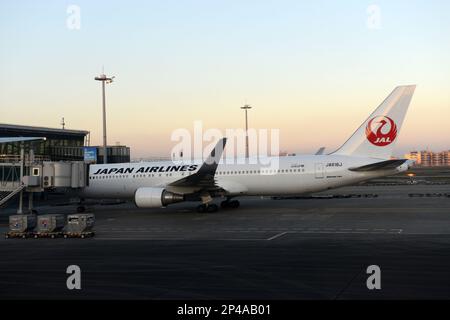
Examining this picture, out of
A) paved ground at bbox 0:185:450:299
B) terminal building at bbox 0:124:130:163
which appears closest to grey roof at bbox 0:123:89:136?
terminal building at bbox 0:124:130:163

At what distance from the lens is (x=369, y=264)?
44.9 feet

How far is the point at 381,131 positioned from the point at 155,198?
13.9 m

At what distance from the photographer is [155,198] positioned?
2830 centimetres

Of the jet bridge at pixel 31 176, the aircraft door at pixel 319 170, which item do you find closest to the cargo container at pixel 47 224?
the jet bridge at pixel 31 176

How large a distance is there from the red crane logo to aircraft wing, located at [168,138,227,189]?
938cm

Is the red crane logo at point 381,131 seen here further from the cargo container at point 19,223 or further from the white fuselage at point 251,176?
the cargo container at point 19,223

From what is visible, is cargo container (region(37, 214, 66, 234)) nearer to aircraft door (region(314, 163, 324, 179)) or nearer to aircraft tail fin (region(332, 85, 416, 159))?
aircraft door (region(314, 163, 324, 179))

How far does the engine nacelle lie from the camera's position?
2830 centimetres

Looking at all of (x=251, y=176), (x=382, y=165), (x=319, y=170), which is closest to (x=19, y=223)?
(x=251, y=176)

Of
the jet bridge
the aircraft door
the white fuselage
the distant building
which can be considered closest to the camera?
the jet bridge

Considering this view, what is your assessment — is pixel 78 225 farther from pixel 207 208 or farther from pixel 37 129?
pixel 37 129

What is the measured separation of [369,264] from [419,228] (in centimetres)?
850
